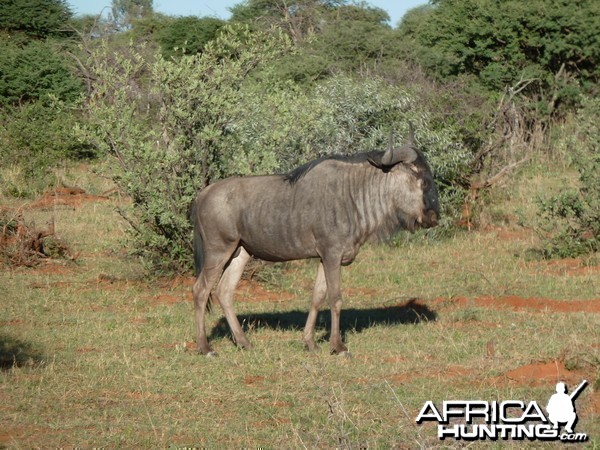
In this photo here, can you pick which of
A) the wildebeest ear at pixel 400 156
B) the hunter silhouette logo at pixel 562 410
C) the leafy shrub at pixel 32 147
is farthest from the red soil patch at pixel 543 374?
the leafy shrub at pixel 32 147

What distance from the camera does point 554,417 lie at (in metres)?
5.49

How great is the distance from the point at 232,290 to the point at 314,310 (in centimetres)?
68

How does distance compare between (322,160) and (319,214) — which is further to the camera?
(322,160)

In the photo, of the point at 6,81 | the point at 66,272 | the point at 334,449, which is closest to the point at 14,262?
the point at 66,272

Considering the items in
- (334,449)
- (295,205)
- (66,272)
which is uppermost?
(295,205)

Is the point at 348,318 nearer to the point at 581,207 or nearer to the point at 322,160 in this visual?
the point at 322,160

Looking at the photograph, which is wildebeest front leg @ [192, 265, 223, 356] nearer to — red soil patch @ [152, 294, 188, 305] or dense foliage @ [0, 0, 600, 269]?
red soil patch @ [152, 294, 188, 305]

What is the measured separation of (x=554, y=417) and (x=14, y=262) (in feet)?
24.1

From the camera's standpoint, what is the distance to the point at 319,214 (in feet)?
25.6

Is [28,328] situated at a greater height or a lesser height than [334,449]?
lesser

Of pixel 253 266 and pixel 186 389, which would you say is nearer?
pixel 186 389

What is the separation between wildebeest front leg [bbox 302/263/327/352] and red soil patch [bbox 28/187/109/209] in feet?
26.8

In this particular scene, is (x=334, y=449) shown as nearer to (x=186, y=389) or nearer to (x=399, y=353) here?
(x=186, y=389)

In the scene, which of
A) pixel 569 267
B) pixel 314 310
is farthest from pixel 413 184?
pixel 569 267
